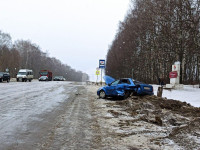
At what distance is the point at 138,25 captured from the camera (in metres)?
33.7

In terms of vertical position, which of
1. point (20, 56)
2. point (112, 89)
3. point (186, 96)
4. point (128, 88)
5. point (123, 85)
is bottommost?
point (186, 96)

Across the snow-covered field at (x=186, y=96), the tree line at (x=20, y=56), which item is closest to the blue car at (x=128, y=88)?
the snow-covered field at (x=186, y=96)

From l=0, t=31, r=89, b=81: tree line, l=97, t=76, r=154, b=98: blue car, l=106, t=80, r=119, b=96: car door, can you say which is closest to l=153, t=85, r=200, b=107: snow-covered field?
l=97, t=76, r=154, b=98: blue car

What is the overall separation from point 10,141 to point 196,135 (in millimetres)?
4284

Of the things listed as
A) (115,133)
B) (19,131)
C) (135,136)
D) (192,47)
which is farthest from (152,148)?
(192,47)

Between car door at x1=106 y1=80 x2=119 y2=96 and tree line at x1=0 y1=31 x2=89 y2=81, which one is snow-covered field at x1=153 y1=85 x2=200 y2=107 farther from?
tree line at x1=0 y1=31 x2=89 y2=81

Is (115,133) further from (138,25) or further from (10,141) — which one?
(138,25)

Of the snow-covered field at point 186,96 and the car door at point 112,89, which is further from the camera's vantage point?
the car door at point 112,89

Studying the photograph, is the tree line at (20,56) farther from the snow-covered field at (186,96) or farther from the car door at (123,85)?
the car door at (123,85)

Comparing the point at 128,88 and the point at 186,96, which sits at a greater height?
the point at 128,88

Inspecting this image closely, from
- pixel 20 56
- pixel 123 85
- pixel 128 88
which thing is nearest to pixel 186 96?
pixel 128 88

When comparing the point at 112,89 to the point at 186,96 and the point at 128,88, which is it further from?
the point at 186,96

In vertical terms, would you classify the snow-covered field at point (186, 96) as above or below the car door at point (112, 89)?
below

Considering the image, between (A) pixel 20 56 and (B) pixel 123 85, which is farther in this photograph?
(A) pixel 20 56
